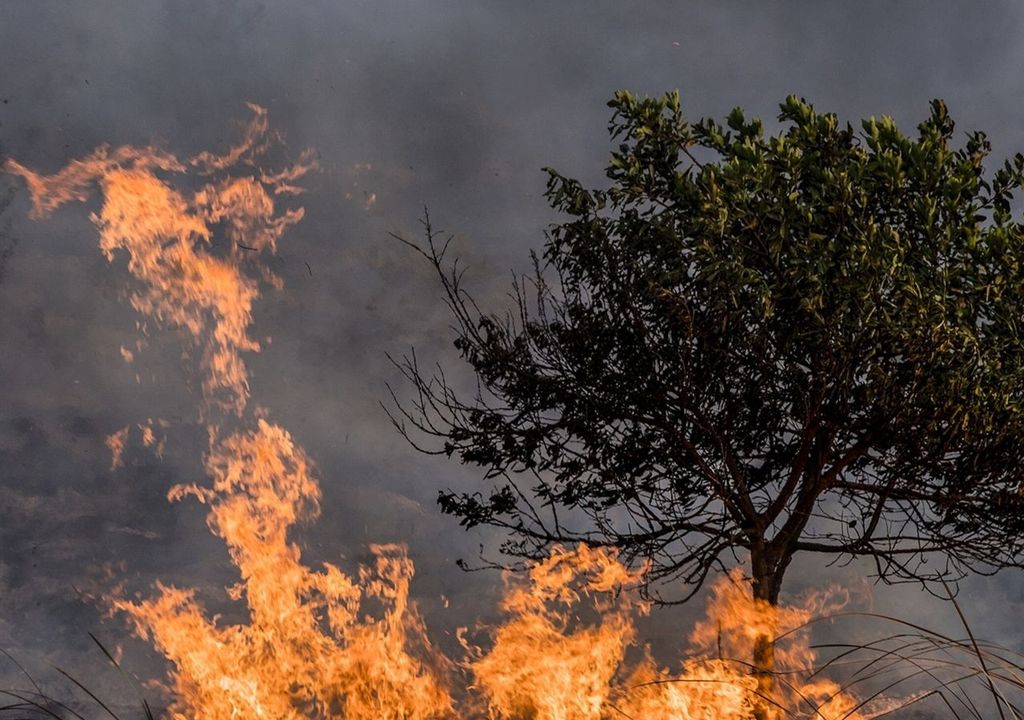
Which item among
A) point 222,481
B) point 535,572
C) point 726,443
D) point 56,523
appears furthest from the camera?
point 56,523

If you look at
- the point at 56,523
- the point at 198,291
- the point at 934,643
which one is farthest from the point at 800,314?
the point at 56,523

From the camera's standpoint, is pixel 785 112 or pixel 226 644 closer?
pixel 785 112

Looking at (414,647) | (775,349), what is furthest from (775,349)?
(414,647)

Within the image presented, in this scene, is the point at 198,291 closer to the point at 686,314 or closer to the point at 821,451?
the point at 686,314

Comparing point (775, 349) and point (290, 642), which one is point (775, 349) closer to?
point (775, 349)

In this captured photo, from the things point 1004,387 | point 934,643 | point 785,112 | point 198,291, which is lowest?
point 934,643

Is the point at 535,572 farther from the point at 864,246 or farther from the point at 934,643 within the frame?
the point at 934,643

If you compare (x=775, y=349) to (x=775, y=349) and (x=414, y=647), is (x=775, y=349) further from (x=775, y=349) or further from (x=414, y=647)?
(x=414, y=647)

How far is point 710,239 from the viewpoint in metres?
10.3

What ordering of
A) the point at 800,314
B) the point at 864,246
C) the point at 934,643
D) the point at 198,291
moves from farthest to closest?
1. the point at 198,291
2. the point at 800,314
3. the point at 864,246
4. the point at 934,643

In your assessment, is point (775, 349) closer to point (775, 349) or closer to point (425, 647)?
point (775, 349)

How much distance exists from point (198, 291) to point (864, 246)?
11.7 meters

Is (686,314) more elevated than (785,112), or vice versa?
(785,112)

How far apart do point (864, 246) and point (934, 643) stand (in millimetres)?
4968
